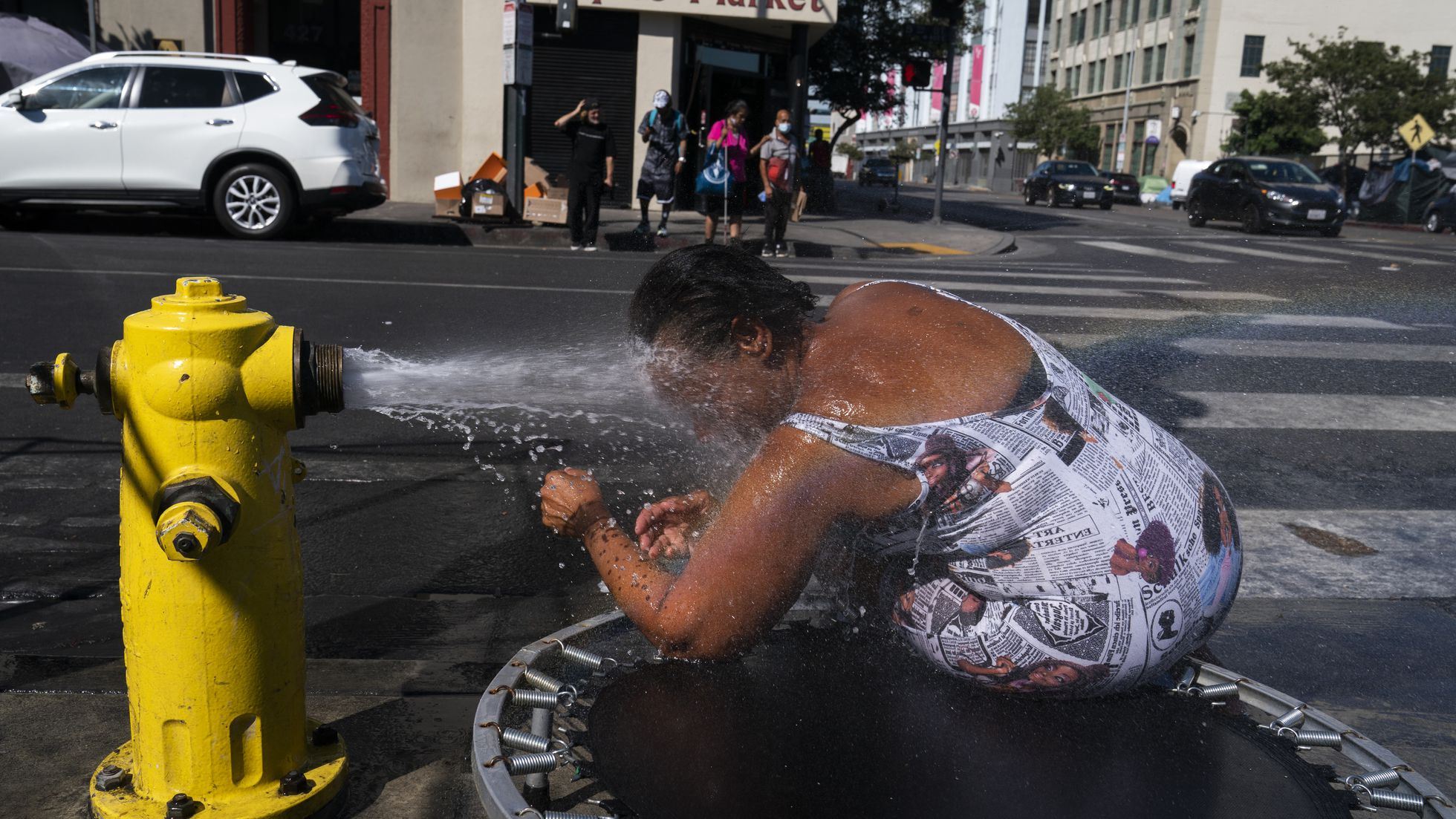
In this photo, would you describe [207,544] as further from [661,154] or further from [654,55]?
[654,55]

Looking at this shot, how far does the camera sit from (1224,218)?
22.9 metres

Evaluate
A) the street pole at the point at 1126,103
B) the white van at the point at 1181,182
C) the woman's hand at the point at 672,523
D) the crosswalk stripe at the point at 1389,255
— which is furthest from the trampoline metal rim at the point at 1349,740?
the street pole at the point at 1126,103

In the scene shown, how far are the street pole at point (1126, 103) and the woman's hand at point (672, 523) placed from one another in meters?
61.3

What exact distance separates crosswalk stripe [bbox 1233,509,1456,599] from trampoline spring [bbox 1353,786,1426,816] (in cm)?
142

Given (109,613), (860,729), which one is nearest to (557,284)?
(109,613)

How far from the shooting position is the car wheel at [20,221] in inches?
479

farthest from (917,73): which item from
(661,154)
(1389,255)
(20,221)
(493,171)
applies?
(20,221)

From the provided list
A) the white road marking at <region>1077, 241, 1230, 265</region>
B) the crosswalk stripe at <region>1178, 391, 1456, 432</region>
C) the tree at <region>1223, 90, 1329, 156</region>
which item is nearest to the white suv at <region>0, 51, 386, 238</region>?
the crosswalk stripe at <region>1178, 391, 1456, 432</region>

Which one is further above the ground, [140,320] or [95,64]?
[95,64]

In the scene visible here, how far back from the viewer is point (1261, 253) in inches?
623

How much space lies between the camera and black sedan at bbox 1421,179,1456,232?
1008 inches

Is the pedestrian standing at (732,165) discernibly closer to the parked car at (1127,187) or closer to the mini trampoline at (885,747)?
the mini trampoline at (885,747)

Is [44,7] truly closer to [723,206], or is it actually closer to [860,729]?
[723,206]

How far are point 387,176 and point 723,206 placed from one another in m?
7.73
